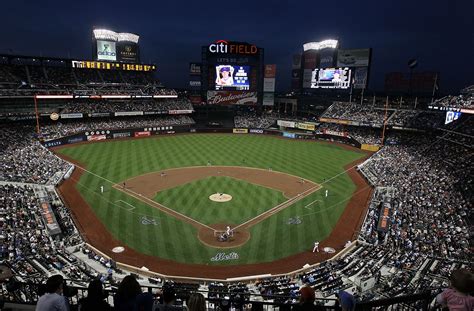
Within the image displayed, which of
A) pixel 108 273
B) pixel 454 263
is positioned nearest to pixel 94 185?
pixel 108 273

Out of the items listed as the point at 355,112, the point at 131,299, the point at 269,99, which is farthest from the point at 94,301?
the point at 269,99

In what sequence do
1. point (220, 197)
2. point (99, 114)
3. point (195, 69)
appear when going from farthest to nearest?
point (195, 69)
point (99, 114)
point (220, 197)

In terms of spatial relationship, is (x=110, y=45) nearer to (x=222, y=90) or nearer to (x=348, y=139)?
(x=222, y=90)

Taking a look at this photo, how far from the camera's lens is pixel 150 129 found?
2584 inches

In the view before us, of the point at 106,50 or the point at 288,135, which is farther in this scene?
the point at 106,50

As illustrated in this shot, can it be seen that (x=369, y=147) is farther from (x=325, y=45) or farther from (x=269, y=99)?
(x=269, y=99)

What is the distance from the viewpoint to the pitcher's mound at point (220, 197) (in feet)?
101

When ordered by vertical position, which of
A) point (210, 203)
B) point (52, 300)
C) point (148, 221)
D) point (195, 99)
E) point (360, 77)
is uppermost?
point (360, 77)

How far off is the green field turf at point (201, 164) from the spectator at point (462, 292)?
1712 cm

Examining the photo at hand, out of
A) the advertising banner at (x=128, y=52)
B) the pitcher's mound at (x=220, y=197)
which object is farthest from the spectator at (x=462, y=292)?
the advertising banner at (x=128, y=52)

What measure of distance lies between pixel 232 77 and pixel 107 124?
2857 centimetres

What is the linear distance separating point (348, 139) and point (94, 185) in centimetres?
4628

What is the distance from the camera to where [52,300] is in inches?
192

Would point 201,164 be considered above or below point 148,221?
above
